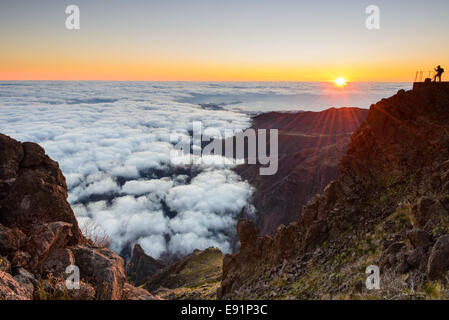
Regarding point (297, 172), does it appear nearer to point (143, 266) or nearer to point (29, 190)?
point (143, 266)

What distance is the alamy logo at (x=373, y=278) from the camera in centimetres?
774

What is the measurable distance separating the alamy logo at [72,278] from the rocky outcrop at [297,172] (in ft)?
189

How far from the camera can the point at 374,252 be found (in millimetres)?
11047

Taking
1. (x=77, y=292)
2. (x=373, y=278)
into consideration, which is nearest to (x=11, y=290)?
(x=77, y=292)

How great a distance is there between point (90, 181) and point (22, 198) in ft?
559

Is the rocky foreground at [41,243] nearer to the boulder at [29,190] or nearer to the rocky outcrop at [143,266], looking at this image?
the boulder at [29,190]

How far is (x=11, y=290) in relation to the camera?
6.00 meters

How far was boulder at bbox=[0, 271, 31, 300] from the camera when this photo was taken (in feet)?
18.9

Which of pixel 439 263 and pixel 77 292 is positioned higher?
pixel 439 263

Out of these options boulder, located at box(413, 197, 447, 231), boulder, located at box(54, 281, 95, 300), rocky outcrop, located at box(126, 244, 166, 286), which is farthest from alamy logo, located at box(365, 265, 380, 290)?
rocky outcrop, located at box(126, 244, 166, 286)

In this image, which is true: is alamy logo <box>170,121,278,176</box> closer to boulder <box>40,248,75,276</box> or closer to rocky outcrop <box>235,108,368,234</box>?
rocky outcrop <box>235,108,368,234</box>

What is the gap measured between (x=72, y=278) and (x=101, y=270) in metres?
0.95

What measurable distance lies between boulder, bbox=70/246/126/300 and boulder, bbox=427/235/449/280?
851 cm
